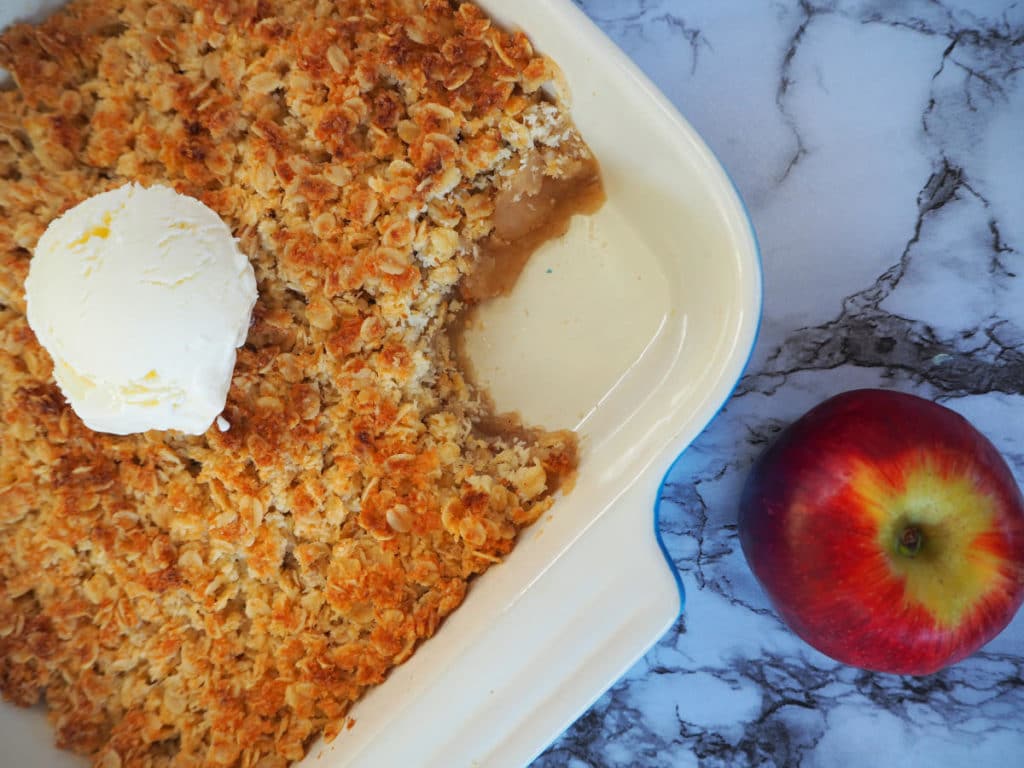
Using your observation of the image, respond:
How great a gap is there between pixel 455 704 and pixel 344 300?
542 millimetres

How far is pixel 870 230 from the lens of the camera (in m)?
1.14

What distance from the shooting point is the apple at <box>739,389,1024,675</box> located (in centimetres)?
93

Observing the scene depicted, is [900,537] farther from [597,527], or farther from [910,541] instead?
[597,527]

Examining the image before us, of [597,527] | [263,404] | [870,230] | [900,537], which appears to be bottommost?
[263,404]

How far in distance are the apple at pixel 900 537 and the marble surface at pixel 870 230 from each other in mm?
169

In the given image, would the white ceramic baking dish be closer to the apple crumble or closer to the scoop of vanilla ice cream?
the apple crumble

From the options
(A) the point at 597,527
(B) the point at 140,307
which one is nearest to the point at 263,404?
(B) the point at 140,307

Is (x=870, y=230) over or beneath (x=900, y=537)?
over

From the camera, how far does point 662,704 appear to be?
1.19 metres

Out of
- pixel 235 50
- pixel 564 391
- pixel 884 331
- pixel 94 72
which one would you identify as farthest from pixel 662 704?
pixel 94 72

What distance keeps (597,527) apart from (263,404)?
1.52ft

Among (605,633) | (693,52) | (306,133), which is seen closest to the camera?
(605,633)

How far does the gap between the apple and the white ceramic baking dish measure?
0.18 metres

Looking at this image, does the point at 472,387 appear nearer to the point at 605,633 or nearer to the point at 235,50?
the point at 605,633
